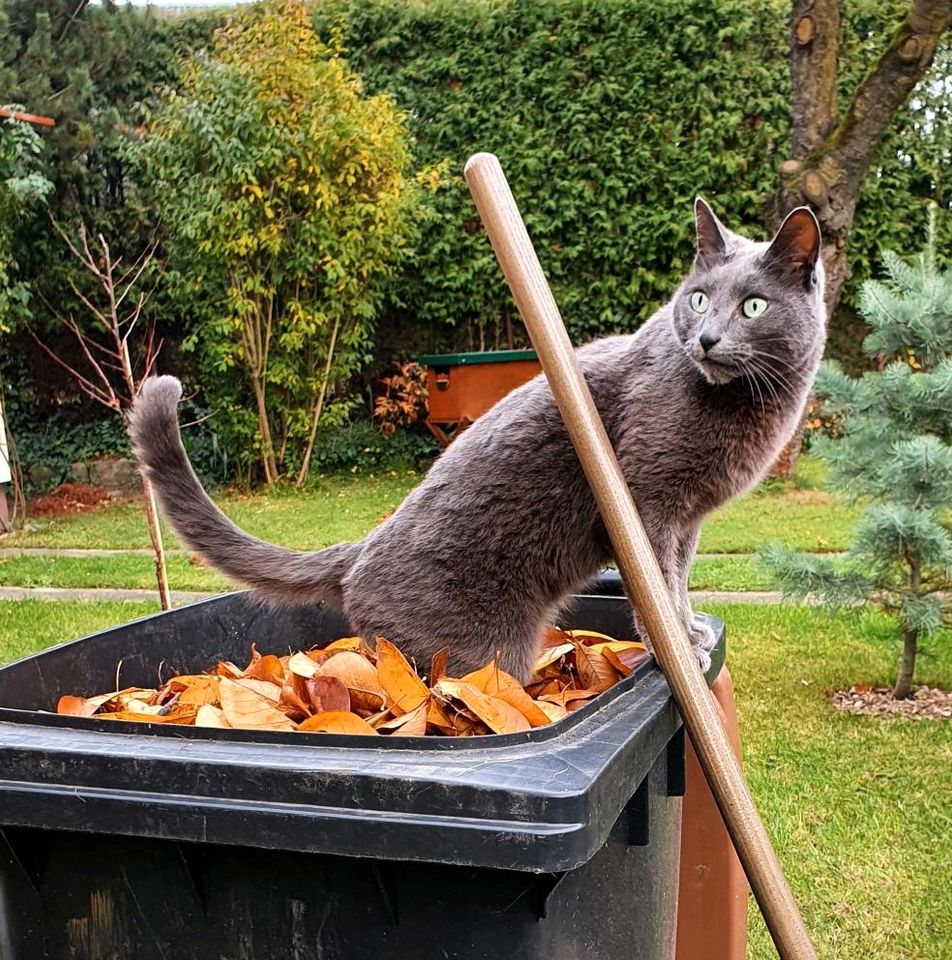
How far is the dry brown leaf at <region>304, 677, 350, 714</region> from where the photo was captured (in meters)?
1.09

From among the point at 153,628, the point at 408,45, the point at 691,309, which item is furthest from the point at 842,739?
the point at 408,45

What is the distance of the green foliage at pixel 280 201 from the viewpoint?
23.0ft

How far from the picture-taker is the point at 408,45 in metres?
8.28

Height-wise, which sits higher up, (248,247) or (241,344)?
(248,247)

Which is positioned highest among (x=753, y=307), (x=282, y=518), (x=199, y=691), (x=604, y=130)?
(x=604, y=130)

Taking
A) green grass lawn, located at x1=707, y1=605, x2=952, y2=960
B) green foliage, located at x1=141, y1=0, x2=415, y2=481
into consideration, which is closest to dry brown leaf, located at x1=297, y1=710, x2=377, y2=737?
green grass lawn, located at x1=707, y1=605, x2=952, y2=960

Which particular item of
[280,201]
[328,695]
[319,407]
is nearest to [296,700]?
[328,695]

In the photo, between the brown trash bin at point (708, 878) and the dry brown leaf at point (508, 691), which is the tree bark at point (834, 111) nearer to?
the brown trash bin at point (708, 878)

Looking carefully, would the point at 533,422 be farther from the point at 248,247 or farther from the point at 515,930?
the point at 248,247

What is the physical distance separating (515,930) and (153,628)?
0.81m

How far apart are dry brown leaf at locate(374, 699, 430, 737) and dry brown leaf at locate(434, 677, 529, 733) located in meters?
0.04

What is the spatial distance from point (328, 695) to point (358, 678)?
7cm

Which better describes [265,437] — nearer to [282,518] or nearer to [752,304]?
[282,518]

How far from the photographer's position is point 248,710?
1.07 m
